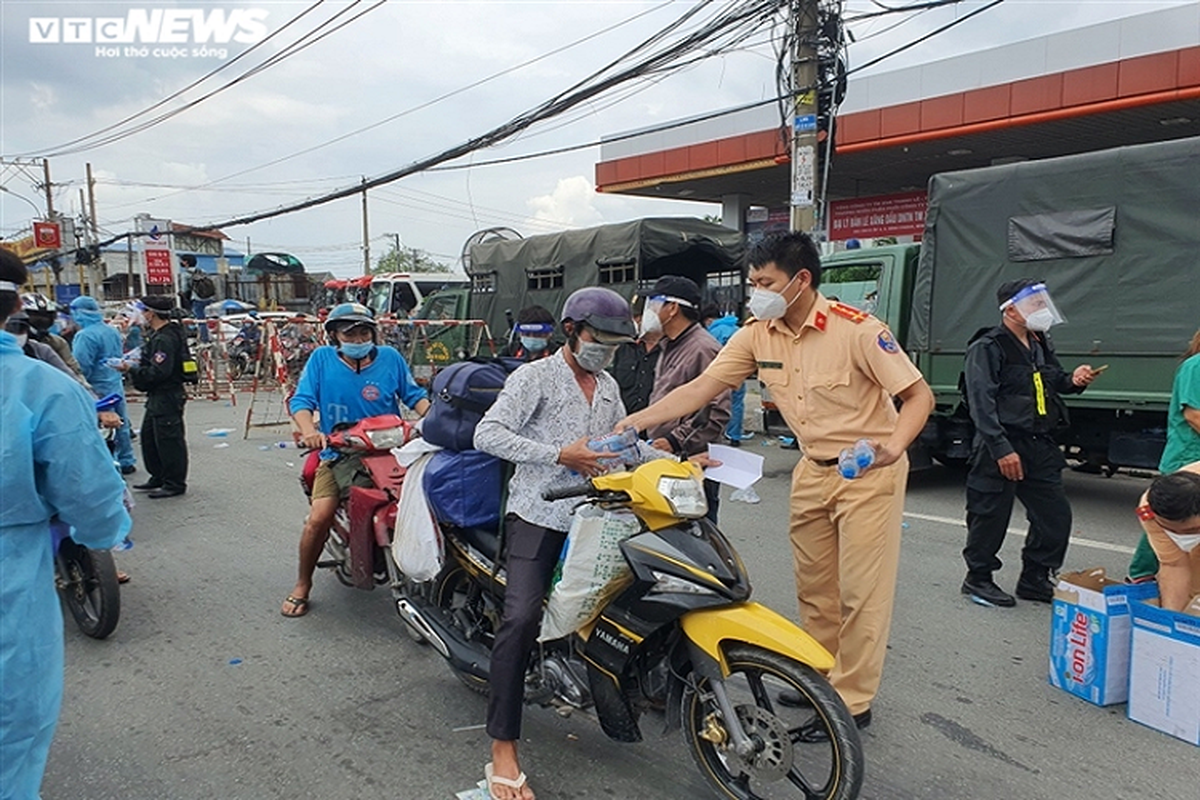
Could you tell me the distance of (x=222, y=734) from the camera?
10.3 feet

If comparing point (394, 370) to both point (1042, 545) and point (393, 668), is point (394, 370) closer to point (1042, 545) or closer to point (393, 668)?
point (393, 668)

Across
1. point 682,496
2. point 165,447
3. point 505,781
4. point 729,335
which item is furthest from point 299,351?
point 682,496

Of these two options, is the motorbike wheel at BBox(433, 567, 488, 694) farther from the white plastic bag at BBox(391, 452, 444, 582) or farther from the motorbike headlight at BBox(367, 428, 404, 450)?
the motorbike headlight at BBox(367, 428, 404, 450)

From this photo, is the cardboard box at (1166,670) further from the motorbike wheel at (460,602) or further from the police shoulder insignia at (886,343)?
the motorbike wheel at (460,602)

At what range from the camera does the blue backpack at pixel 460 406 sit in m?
3.11

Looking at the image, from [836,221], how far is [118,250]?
45.2m

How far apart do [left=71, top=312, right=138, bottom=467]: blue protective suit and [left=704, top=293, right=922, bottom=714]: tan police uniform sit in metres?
5.80

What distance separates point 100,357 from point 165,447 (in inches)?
36.5

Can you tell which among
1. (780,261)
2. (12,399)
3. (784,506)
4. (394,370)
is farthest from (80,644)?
(784,506)

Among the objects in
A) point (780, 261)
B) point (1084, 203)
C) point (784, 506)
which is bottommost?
point (784, 506)

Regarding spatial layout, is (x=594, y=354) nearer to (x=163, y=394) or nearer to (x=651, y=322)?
(x=651, y=322)

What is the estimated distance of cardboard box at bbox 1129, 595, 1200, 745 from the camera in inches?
117

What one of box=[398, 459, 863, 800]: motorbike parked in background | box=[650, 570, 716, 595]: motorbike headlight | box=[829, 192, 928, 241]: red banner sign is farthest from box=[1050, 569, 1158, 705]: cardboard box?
box=[829, 192, 928, 241]: red banner sign

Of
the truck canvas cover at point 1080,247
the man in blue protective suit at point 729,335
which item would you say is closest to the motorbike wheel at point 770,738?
the truck canvas cover at point 1080,247
